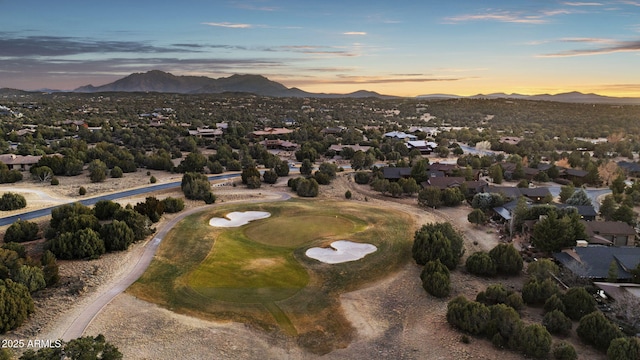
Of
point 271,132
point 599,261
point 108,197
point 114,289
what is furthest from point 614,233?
point 271,132

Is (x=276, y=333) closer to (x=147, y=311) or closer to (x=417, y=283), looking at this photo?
(x=147, y=311)

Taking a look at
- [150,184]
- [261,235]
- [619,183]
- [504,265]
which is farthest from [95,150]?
[619,183]

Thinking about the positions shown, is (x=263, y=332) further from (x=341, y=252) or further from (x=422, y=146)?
(x=422, y=146)

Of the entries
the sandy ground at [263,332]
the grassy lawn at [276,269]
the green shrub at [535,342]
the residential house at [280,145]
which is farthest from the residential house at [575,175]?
the green shrub at [535,342]

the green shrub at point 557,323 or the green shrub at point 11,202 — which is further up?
the green shrub at point 557,323

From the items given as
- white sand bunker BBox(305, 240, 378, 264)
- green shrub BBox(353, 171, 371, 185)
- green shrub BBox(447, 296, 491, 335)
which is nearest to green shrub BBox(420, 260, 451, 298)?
green shrub BBox(447, 296, 491, 335)

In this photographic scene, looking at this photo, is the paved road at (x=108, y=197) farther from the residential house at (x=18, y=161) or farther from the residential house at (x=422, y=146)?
the residential house at (x=422, y=146)
